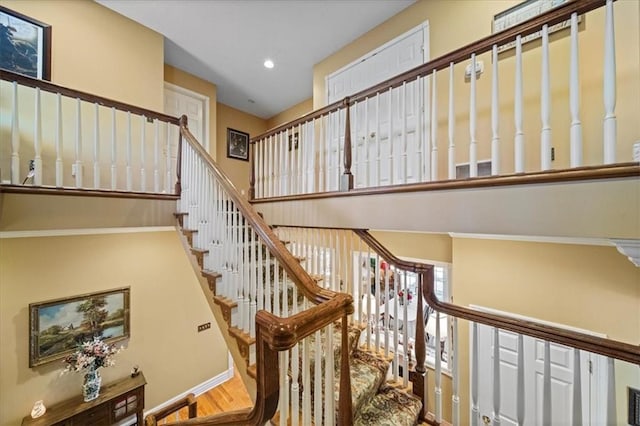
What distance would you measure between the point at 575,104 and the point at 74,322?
15.9 feet

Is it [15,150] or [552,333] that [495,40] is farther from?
[15,150]

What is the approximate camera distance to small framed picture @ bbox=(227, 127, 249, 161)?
17.5 feet

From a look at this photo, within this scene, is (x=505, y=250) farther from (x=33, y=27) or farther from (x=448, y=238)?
(x=33, y=27)

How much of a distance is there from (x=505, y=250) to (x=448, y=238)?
0.55 metres

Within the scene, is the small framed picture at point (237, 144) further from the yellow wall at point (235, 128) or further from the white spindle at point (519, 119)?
the white spindle at point (519, 119)

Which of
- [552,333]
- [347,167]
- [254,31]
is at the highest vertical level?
[254,31]

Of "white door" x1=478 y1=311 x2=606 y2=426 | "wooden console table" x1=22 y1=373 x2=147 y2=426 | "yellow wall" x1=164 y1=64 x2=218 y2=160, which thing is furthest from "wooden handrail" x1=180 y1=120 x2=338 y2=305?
"wooden console table" x1=22 y1=373 x2=147 y2=426

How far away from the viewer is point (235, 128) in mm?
5512

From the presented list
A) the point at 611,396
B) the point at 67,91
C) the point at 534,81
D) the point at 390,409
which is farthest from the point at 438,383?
the point at 67,91

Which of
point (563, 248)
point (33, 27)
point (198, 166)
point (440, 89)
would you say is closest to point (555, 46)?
point (440, 89)

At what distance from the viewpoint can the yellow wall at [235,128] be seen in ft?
17.1

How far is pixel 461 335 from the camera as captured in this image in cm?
281

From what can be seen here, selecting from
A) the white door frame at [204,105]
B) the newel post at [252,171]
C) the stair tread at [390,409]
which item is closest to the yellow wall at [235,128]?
the white door frame at [204,105]

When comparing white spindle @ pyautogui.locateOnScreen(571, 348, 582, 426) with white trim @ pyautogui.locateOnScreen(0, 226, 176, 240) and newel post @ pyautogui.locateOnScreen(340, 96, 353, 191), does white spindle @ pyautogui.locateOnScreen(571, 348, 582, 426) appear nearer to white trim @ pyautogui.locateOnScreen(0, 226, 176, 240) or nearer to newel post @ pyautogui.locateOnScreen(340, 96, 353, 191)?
newel post @ pyautogui.locateOnScreen(340, 96, 353, 191)
